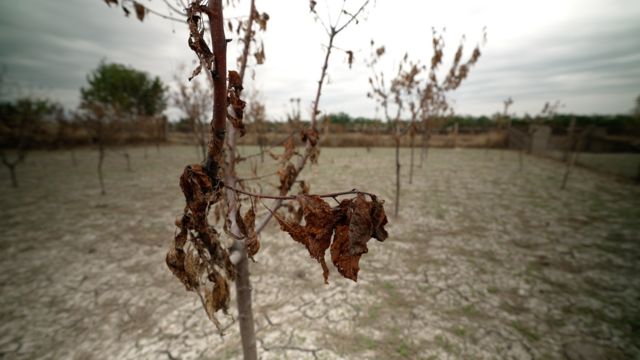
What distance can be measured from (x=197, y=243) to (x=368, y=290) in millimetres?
3422

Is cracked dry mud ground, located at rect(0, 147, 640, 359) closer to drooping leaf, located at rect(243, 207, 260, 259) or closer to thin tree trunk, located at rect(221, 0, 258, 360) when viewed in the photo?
thin tree trunk, located at rect(221, 0, 258, 360)

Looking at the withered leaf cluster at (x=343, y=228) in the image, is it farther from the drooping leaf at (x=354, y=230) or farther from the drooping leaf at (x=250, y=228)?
the drooping leaf at (x=250, y=228)

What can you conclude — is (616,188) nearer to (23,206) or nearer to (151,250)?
(151,250)

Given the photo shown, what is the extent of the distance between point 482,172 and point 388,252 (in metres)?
10.6

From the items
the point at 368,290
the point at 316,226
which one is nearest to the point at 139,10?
the point at 316,226

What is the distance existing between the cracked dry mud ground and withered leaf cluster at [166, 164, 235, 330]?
213 centimetres

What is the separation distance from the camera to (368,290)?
4.00 meters

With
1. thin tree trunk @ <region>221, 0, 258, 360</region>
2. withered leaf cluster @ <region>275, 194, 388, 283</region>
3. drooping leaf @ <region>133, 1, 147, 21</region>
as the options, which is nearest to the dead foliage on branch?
withered leaf cluster @ <region>275, 194, 388, 283</region>

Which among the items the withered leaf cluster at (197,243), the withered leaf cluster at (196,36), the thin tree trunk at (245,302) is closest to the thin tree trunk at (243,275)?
the thin tree trunk at (245,302)

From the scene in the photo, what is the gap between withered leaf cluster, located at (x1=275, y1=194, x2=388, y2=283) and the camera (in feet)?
2.59

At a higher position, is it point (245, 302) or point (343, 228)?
point (343, 228)

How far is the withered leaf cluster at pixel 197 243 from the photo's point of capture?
92 cm

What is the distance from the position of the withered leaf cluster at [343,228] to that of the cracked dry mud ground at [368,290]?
2.57 m

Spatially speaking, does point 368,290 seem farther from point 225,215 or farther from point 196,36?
point 196,36
